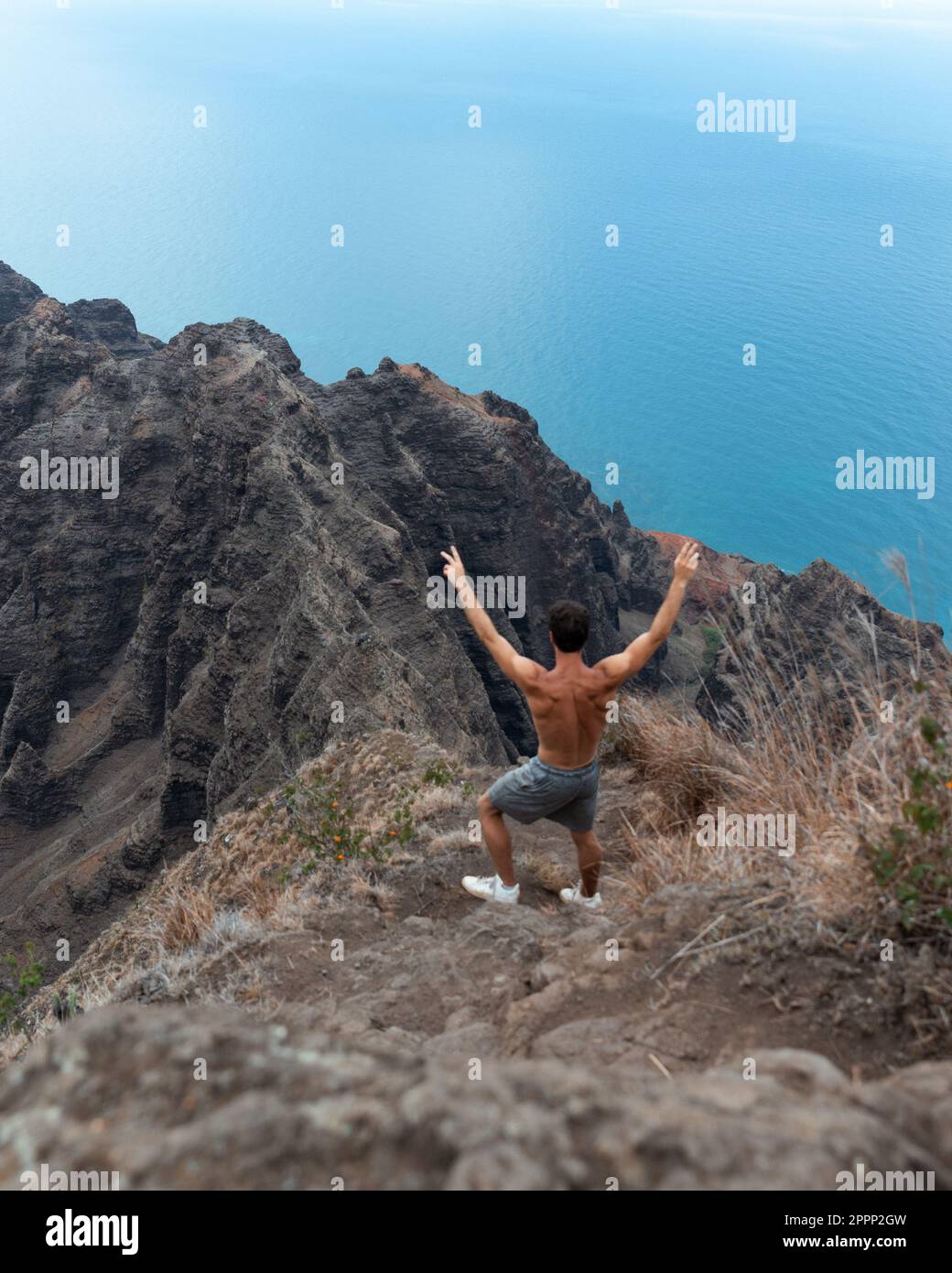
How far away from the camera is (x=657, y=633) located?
4.77 metres

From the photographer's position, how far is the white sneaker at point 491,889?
230 inches

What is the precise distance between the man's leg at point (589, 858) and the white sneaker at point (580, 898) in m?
0.02

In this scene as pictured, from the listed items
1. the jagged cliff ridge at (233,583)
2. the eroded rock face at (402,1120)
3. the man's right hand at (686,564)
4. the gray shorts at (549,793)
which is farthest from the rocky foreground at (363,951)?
the man's right hand at (686,564)

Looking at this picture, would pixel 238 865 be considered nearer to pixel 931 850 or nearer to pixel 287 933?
pixel 287 933

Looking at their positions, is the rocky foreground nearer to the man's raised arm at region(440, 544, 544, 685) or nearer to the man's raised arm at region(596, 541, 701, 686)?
the man's raised arm at region(596, 541, 701, 686)

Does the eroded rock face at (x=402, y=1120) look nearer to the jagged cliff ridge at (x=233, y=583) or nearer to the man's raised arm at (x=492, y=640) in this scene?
the man's raised arm at (x=492, y=640)

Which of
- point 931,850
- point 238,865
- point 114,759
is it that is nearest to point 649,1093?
point 931,850

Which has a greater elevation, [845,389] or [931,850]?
[845,389]

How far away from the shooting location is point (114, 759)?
1323 inches

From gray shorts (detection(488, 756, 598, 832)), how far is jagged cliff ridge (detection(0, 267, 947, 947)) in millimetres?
7459

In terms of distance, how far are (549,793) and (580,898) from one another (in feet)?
3.08

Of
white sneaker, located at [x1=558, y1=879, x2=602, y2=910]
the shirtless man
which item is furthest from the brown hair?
white sneaker, located at [x1=558, y1=879, x2=602, y2=910]

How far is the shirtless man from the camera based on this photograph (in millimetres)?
4875

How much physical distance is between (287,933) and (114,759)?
100 feet
